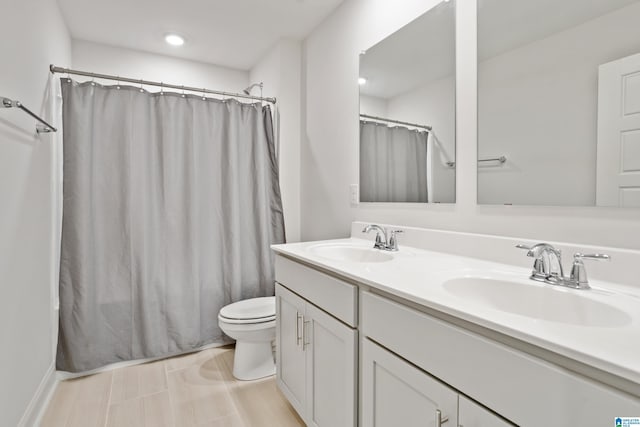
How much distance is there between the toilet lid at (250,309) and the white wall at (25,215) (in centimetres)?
93

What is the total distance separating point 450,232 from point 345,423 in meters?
0.85

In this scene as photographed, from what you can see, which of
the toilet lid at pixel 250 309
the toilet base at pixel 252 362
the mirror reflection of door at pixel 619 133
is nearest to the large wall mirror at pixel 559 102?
the mirror reflection of door at pixel 619 133

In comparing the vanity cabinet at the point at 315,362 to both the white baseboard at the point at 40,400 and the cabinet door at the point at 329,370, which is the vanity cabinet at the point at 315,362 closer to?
the cabinet door at the point at 329,370

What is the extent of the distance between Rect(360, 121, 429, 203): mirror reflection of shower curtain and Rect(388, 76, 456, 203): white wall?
53mm

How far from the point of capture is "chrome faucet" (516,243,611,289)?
891 millimetres

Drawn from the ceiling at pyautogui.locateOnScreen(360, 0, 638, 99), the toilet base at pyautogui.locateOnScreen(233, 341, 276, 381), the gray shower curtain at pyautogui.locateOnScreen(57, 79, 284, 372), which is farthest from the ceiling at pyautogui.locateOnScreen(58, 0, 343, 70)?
the toilet base at pyautogui.locateOnScreen(233, 341, 276, 381)

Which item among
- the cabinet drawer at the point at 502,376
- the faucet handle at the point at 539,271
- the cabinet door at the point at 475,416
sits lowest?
the cabinet door at the point at 475,416

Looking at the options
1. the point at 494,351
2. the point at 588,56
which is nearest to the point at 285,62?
the point at 588,56

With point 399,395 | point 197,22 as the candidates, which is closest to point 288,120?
point 197,22

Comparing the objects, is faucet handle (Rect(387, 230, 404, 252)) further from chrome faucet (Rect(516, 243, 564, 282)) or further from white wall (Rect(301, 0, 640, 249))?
chrome faucet (Rect(516, 243, 564, 282))

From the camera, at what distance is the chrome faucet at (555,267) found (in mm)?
891

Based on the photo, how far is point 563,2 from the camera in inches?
41.7

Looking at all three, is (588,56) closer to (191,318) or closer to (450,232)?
(450,232)

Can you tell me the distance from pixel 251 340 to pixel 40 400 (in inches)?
42.5
